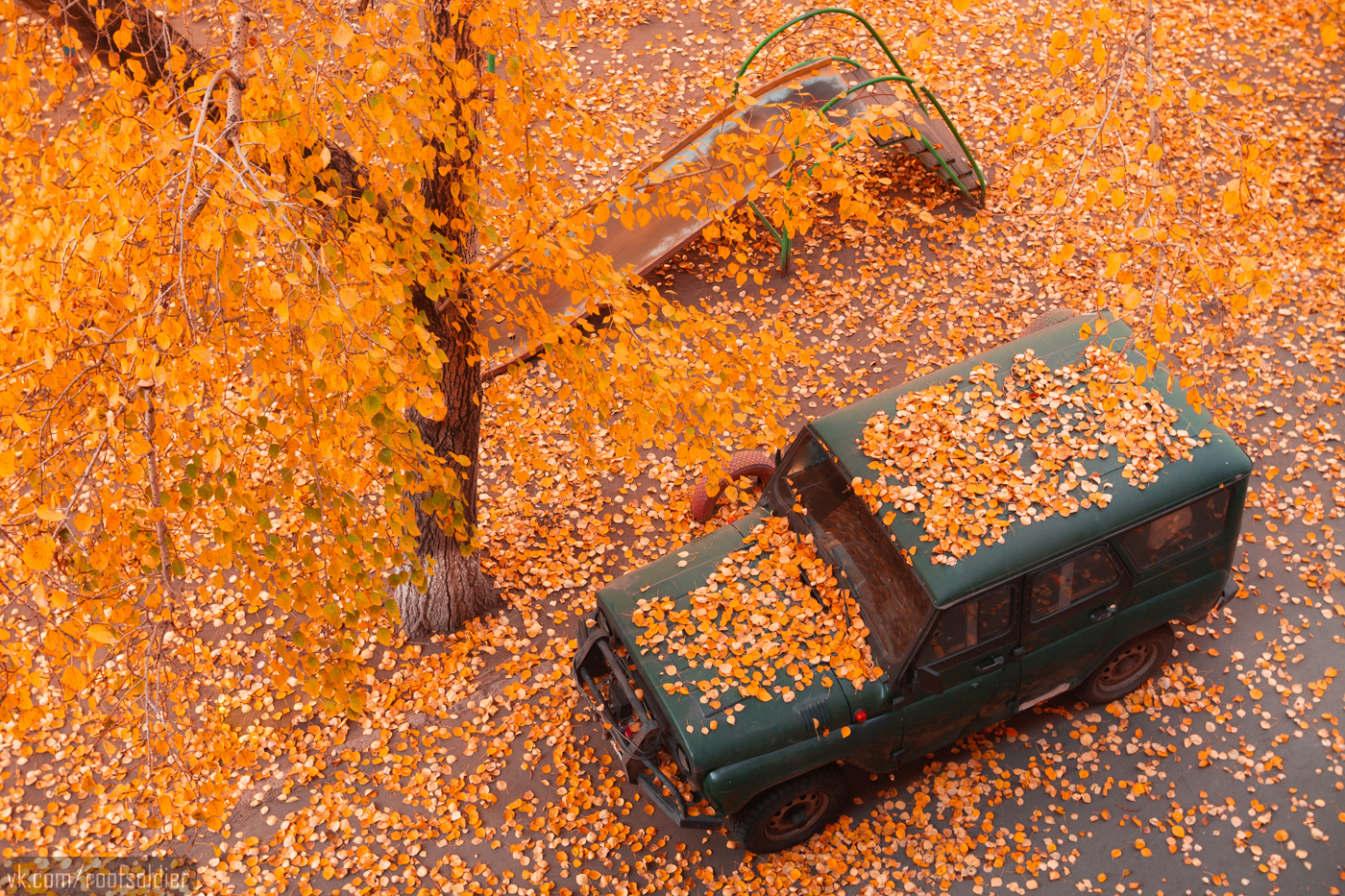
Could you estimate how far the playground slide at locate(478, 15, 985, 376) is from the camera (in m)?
7.81

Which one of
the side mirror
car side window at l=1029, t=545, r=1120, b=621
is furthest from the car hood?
car side window at l=1029, t=545, r=1120, b=621

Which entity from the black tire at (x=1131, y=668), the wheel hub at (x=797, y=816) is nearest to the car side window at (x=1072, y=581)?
the black tire at (x=1131, y=668)

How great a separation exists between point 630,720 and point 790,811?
3.42ft

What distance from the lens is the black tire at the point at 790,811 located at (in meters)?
4.95

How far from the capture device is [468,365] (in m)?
5.41

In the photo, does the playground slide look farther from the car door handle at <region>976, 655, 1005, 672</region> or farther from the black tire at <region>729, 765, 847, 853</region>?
the car door handle at <region>976, 655, 1005, 672</region>

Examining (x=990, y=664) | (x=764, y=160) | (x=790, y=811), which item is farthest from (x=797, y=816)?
(x=764, y=160)

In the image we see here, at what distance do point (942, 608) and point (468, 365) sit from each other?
3014 millimetres

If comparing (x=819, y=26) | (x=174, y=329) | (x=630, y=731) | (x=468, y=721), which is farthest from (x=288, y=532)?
(x=819, y=26)

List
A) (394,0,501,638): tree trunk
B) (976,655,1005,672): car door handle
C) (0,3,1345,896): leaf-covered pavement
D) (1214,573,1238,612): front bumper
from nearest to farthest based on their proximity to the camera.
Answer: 1. (394,0,501,638): tree trunk
2. (976,655,1005,672): car door handle
3. (0,3,1345,896): leaf-covered pavement
4. (1214,573,1238,612): front bumper

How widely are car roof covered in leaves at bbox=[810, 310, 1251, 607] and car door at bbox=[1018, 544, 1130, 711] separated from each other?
0.47 ft

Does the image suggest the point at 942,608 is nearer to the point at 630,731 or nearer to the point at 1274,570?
the point at 630,731

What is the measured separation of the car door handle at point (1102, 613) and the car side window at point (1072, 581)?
0.43ft

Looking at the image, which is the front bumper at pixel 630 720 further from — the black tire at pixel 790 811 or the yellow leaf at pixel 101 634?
A: the yellow leaf at pixel 101 634
